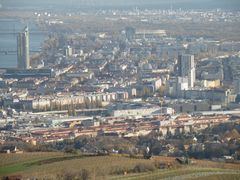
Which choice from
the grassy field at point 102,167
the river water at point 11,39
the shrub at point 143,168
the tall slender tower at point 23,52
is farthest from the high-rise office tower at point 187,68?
the shrub at point 143,168

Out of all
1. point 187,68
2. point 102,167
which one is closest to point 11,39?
point 187,68

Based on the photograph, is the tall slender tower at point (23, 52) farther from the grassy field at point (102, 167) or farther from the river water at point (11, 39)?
the grassy field at point (102, 167)

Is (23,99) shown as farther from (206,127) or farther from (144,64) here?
(144,64)

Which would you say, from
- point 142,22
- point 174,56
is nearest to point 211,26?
point 142,22

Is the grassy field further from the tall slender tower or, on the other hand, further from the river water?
the river water

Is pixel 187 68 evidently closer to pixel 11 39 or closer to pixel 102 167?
pixel 11 39

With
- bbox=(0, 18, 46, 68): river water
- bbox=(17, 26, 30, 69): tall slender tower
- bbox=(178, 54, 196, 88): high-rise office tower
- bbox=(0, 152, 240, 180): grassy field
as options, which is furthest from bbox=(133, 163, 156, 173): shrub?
bbox=(0, 18, 46, 68): river water
